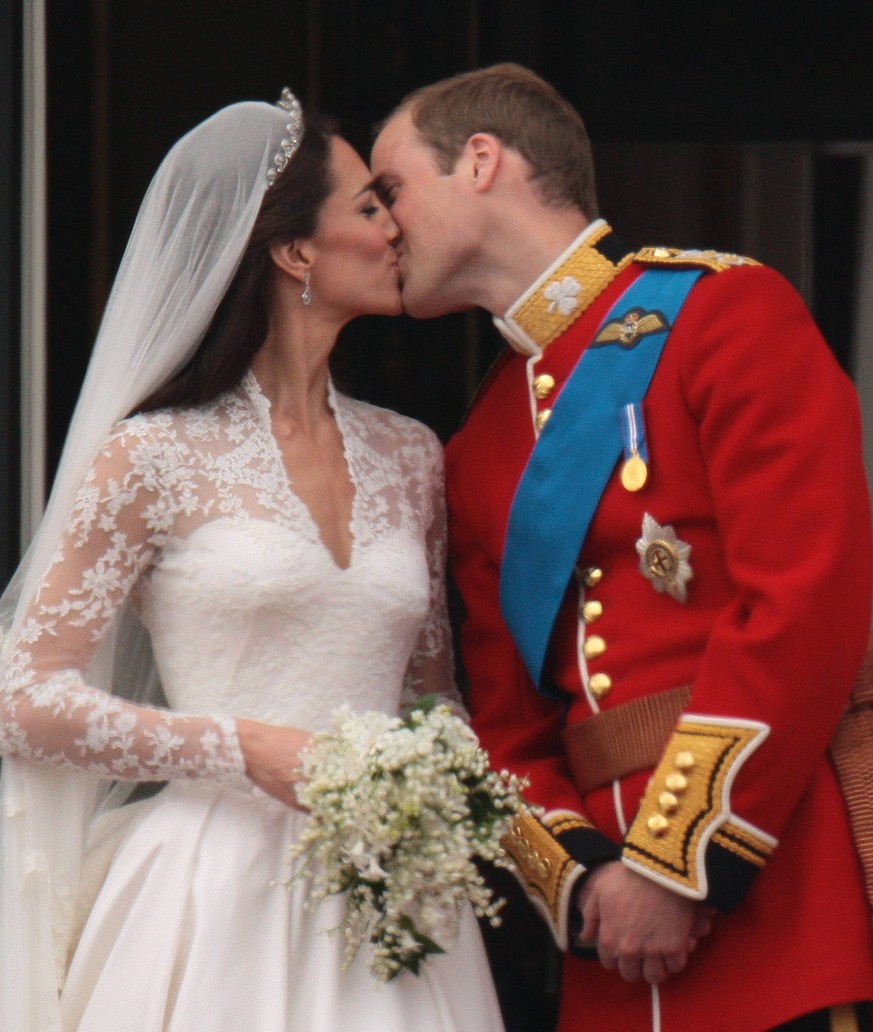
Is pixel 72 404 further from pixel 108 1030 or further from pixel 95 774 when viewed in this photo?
pixel 108 1030

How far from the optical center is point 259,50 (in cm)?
406

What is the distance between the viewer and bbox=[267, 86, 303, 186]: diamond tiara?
9.43 ft

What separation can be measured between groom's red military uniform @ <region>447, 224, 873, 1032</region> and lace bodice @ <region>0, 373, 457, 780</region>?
0.24 m

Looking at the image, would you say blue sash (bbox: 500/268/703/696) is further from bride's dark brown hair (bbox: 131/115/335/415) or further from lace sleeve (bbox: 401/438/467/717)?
bride's dark brown hair (bbox: 131/115/335/415)

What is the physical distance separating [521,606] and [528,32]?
1.99 meters

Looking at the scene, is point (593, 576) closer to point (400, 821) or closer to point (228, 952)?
point (400, 821)

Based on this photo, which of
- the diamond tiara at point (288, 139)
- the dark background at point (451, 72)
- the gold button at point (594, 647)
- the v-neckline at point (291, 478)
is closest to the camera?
the gold button at point (594, 647)

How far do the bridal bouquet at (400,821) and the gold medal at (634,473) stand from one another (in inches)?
17.1

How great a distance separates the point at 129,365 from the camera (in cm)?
279

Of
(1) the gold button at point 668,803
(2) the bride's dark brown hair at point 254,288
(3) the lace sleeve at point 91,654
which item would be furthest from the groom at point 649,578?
(3) the lace sleeve at point 91,654

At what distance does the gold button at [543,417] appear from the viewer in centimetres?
273

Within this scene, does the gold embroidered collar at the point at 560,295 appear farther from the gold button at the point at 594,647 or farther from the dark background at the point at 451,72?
the dark background at the point at 451,72

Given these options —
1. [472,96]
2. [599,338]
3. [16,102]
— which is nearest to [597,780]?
[599,338]

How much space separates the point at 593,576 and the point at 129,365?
78cm
